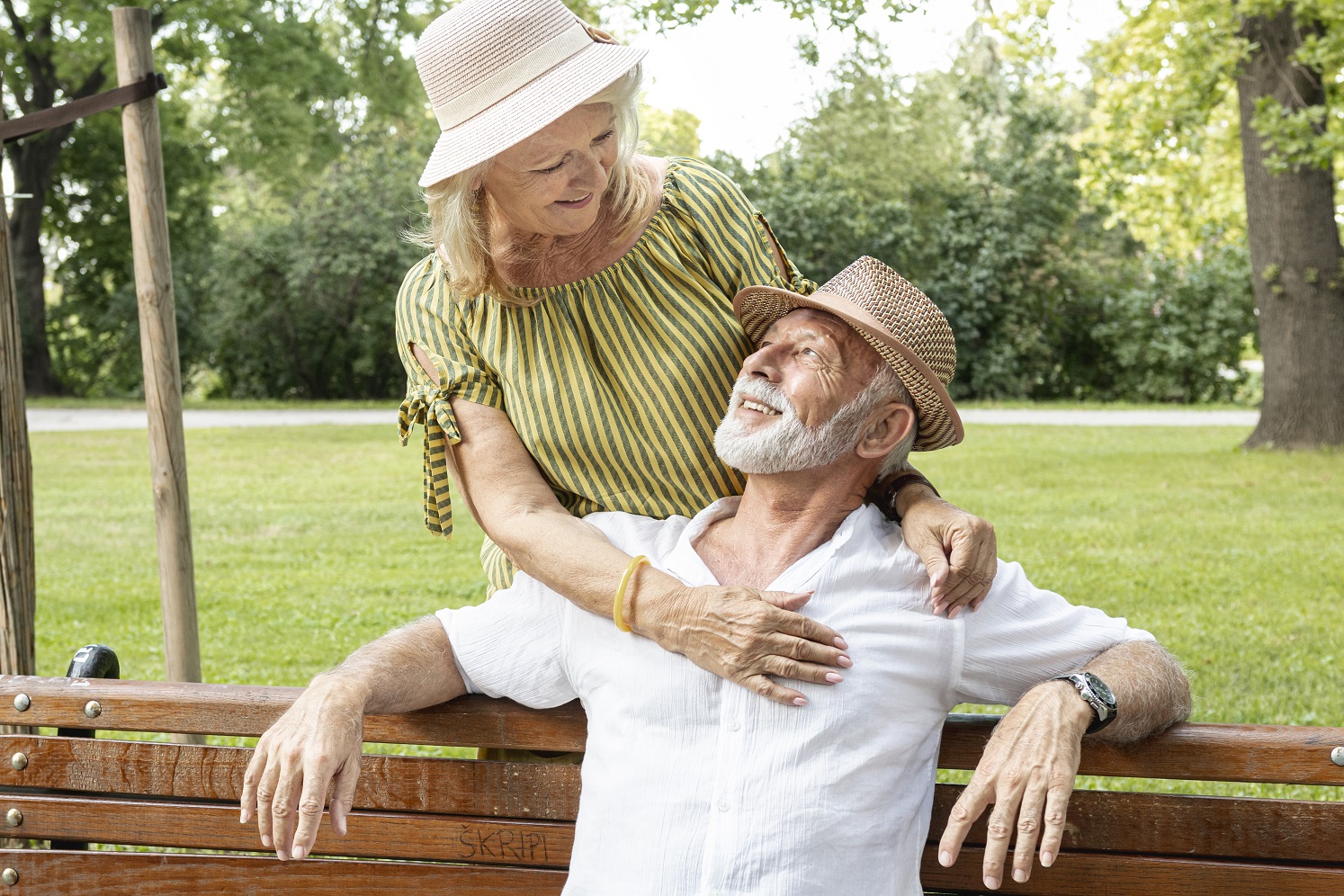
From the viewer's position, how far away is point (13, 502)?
3.15 metres

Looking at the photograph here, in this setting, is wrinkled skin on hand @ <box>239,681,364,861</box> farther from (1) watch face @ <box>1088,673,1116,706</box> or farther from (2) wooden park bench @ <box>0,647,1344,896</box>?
(1) watch face @ <box>1088,673,1116,706</box>

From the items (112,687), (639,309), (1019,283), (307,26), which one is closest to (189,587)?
(112,687)

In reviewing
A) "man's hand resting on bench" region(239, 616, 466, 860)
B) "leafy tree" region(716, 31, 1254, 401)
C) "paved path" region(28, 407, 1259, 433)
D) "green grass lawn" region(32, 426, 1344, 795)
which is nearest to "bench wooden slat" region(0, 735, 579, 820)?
"man's hand resting on bench" region(239, 616, 466, 860)

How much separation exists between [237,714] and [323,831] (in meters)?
0.27

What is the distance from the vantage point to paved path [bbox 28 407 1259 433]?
1703 centimetres

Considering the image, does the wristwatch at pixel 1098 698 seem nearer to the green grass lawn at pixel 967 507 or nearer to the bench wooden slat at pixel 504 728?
the bench wooden slat at pixel 504 728

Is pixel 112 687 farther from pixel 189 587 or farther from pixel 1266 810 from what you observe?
pixel 1266 810

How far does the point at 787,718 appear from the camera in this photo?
6.83ft

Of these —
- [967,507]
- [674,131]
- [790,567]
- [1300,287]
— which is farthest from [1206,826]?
[674,131]

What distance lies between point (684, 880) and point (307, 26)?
18836 millimetres

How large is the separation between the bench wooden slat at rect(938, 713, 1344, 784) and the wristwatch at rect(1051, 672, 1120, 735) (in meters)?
0.16

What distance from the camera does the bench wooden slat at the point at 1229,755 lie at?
2.12 meters

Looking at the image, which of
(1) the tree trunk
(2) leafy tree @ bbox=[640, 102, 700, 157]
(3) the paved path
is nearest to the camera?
(1) the tree trunk

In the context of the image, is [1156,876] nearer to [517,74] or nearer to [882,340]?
[882,340]
